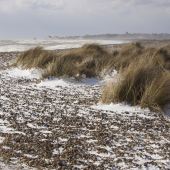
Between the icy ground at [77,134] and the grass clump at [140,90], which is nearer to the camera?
the icy ground at [77,134]

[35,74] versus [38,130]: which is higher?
[35,74]

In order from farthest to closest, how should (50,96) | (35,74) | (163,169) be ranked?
(35,74)
(50,96)
(163,169)

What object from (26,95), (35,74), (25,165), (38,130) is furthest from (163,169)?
(35,74)

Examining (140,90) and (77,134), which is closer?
(77,134)

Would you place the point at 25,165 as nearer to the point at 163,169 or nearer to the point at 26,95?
the point at 163,169

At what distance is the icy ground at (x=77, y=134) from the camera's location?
2.05m

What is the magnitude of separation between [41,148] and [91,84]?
3.31 m

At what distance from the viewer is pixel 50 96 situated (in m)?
4.21

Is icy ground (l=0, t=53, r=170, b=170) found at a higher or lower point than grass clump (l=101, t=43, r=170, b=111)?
lower

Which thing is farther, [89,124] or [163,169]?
[89,124]

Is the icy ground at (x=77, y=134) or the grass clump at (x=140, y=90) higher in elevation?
the grass clump at (x=140, y=90)

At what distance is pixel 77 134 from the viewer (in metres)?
2.63

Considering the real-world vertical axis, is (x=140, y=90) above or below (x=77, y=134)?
above

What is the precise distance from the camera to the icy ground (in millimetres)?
2053
